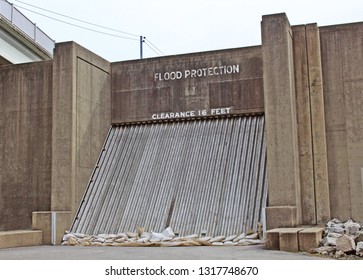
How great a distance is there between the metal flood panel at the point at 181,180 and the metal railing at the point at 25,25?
6.60 meters

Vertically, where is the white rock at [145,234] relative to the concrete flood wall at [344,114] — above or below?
below

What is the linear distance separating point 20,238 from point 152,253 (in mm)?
5014

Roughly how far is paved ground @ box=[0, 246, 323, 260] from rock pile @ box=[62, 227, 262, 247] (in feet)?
1.84

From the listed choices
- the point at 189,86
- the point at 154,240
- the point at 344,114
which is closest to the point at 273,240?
the point at 154,240

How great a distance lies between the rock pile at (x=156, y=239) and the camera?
1468 cm

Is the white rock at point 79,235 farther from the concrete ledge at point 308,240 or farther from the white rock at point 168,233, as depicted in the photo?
the concrete ledge at point 308,240

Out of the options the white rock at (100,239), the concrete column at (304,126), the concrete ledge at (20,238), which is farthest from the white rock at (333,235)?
the concrete ledge at (20,238)

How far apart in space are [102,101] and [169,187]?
4.64 meters

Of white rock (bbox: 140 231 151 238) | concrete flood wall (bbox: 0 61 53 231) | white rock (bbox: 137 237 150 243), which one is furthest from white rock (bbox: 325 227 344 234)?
concrete flood wall (bbox: 0 61 53 231)

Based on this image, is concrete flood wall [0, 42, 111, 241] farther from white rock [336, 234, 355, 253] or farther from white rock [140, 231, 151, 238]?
white rock [336, 234, 355, 253]

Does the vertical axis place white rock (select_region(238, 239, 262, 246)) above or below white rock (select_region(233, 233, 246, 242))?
below

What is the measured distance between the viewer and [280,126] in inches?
619

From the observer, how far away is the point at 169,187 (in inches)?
683

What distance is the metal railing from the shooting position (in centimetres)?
2062
